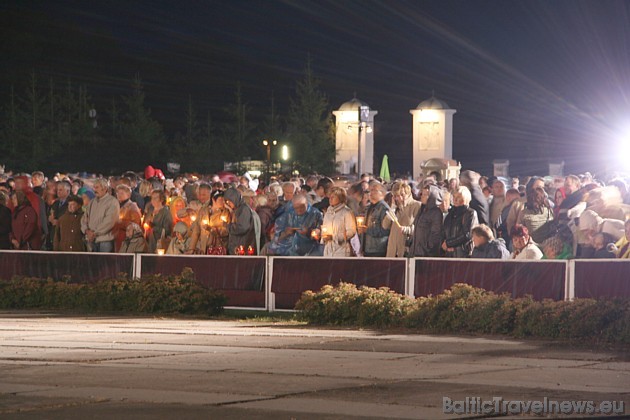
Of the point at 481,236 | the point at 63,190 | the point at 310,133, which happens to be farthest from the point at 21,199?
the point at 310,133

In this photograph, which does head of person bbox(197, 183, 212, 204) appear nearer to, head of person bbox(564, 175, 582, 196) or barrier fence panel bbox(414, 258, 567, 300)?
barrier fence panel bbox(414, 258, 567, 300)

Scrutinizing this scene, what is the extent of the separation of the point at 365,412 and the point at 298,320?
26.6 ft

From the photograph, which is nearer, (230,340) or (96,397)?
(96,397)

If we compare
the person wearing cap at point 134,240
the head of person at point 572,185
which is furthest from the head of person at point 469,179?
the person wearing cap at point 134,240

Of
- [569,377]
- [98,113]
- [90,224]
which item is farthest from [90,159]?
[569,377]

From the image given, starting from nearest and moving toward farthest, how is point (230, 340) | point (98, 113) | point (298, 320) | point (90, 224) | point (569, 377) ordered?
point (569, 377) → point (230, 340) → point (298, 320) → point (90, 224) → point (98, 113)

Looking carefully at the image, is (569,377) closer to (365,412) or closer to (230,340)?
(365,412)

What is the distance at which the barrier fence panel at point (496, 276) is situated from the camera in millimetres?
15484

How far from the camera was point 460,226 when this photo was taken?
54.8 feet

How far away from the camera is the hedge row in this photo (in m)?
13.4

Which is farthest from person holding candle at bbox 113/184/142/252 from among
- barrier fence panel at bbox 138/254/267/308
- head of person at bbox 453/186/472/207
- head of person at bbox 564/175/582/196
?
head of person at bbox 564/175/582/196

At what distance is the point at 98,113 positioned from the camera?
9462 centimetres

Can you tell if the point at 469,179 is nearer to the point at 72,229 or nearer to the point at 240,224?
the point at 240,224

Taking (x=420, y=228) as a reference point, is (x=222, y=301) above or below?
below
